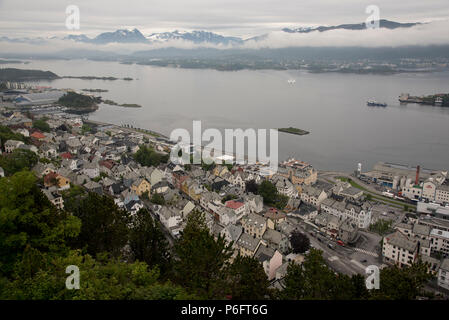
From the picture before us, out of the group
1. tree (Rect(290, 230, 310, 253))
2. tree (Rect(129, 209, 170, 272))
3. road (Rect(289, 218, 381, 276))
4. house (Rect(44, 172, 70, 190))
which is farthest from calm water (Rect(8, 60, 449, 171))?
tree (Rect(129, 209, 170, 272))

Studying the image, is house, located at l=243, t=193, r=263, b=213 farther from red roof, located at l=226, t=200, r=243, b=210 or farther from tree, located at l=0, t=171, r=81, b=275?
tree, located at l=0, t=171, r=81, b=275

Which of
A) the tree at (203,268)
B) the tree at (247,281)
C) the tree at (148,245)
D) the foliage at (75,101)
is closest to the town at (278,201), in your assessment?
the tree at (148,245)

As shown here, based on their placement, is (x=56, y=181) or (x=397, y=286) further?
(x=56, y=181)

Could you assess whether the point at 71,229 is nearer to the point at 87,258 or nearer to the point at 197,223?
the point at 87,258

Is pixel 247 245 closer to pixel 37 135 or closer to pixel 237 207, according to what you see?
pixel 237 207

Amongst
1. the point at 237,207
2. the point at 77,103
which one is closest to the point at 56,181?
the point at 237,207

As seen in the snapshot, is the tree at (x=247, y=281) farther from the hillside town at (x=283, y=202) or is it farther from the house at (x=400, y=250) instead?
the house at (x=400, y=250)
